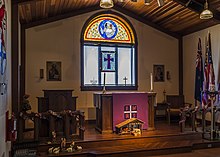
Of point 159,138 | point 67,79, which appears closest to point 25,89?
point 67,79

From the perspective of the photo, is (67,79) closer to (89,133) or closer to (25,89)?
(25,89)

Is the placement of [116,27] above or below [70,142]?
above

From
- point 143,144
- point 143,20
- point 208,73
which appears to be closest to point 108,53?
point 143,20

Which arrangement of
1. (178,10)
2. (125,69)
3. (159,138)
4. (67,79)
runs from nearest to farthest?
1. (159,138)
2. (178,10)
3. (67,79)
4. (125,69)

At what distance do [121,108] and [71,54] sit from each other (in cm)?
249

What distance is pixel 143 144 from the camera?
5543 millimetres

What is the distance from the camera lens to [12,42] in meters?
5.11

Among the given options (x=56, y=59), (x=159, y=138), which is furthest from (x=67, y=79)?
(x=159, y=138)

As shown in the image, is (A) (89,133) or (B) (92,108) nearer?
(A) (89,133)

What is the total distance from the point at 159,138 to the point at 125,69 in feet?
9.53

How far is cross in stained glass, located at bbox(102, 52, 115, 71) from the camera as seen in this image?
789 cm

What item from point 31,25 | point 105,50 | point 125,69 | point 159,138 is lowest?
point 159,138

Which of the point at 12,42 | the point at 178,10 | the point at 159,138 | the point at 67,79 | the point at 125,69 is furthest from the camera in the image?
the point at 125,69

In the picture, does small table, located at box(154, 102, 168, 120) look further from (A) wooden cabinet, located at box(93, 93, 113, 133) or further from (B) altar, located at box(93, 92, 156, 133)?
(A) wooden cabinet, located at box(93, 93, 113, 133)
